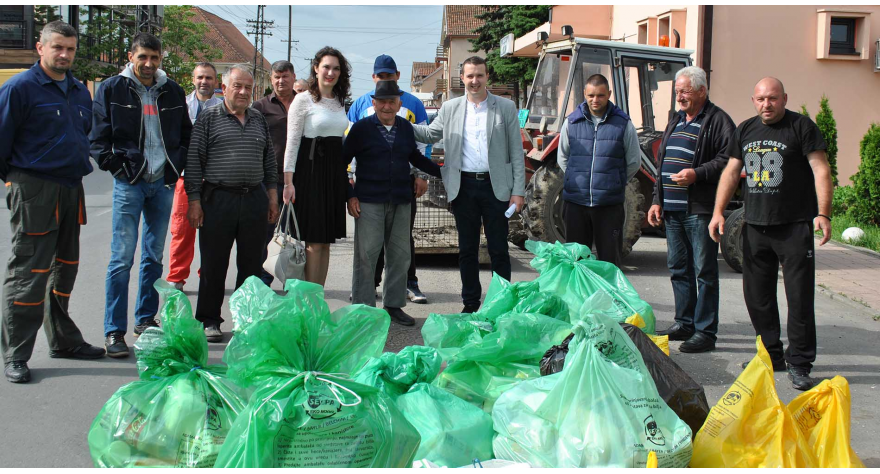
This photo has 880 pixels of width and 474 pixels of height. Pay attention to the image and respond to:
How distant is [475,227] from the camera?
5625 millimetres

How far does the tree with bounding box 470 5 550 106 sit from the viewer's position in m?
24.4

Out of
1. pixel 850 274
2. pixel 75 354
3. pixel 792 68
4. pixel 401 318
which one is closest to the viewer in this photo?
pixel 75 354

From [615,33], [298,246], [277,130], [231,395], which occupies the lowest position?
[231,395]

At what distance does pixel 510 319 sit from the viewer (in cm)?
345

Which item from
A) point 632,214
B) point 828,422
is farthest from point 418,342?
point 632,214

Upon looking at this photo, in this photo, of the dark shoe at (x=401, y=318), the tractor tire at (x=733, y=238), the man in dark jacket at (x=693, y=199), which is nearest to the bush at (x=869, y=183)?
the tractor tire at (x=733, y=238)

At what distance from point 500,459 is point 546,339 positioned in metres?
0.89

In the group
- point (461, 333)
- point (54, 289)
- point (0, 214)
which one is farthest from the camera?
point (0, 214)

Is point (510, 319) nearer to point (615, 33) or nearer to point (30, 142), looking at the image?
point (30, 142)

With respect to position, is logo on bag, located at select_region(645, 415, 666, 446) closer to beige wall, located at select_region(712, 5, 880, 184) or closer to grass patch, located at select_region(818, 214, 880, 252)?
grass patch, located at select_region(818, 214, 880, 252)

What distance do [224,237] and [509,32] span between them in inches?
903

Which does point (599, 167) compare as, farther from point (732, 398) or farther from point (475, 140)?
point (732, 398)

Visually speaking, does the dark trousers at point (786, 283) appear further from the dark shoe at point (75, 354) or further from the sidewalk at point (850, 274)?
the dark shoe at point (75, 354)
